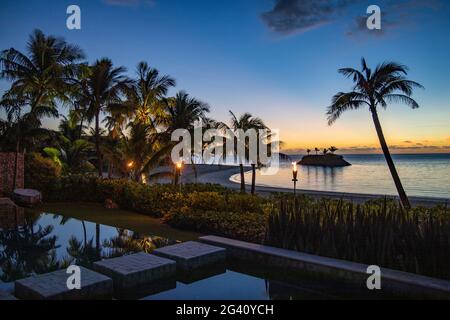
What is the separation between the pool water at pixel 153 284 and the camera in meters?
4.85

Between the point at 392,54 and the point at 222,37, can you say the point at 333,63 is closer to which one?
the point at 392,54

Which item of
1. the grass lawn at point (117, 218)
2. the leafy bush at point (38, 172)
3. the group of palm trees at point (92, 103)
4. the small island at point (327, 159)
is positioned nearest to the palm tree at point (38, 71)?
the group of palm trees at point (92, 103)

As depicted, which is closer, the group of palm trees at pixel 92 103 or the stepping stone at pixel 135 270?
the stepping stone at pixel 135 270

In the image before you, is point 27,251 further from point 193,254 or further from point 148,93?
point 148,93

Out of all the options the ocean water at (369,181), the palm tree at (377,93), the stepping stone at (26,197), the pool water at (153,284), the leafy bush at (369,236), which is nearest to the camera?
the pool water at (153,284)

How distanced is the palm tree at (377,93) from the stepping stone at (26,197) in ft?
42.2

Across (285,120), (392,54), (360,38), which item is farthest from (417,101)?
(285,120)

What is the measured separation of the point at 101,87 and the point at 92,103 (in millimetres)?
1006

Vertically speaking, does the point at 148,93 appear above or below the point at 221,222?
above

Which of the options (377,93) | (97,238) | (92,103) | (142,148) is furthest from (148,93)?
(97,238)

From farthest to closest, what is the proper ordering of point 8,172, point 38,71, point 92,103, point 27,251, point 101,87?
point 38,71
point 92,103
point 101,87
point 8,172
point 27,251

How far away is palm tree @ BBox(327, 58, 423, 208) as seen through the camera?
14102mm

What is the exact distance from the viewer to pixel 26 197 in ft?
43.3

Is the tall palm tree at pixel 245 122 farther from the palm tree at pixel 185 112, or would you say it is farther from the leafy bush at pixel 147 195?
the leafy bush at pixel 147 195
